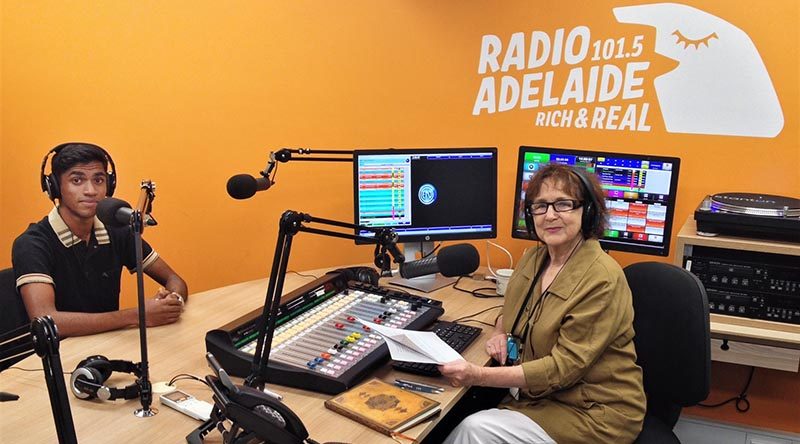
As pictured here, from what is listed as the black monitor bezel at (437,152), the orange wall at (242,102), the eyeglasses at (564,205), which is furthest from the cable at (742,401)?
the eyeglasses at (564,205)

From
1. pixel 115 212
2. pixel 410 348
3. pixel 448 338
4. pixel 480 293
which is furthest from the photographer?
pixel 480 293

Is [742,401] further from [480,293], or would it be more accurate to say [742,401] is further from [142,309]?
[142,309]

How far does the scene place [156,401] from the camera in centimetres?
182

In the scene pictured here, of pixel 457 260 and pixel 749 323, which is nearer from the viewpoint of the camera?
pixel 457 260

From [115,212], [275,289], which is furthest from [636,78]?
[115,212]

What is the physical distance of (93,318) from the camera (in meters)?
2.25

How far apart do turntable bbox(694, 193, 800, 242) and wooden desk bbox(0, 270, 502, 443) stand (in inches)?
32.1

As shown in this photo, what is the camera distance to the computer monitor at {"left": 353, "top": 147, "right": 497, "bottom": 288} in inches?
113

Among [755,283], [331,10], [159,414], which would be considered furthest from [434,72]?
[159,414]

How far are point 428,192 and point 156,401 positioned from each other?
1.42 m

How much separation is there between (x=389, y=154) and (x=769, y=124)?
144 centimetres

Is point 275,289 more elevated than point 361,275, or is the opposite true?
point 275,289

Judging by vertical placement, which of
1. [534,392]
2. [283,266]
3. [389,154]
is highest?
[389,154]

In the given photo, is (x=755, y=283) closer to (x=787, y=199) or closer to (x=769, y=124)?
(x=787, y=199)
